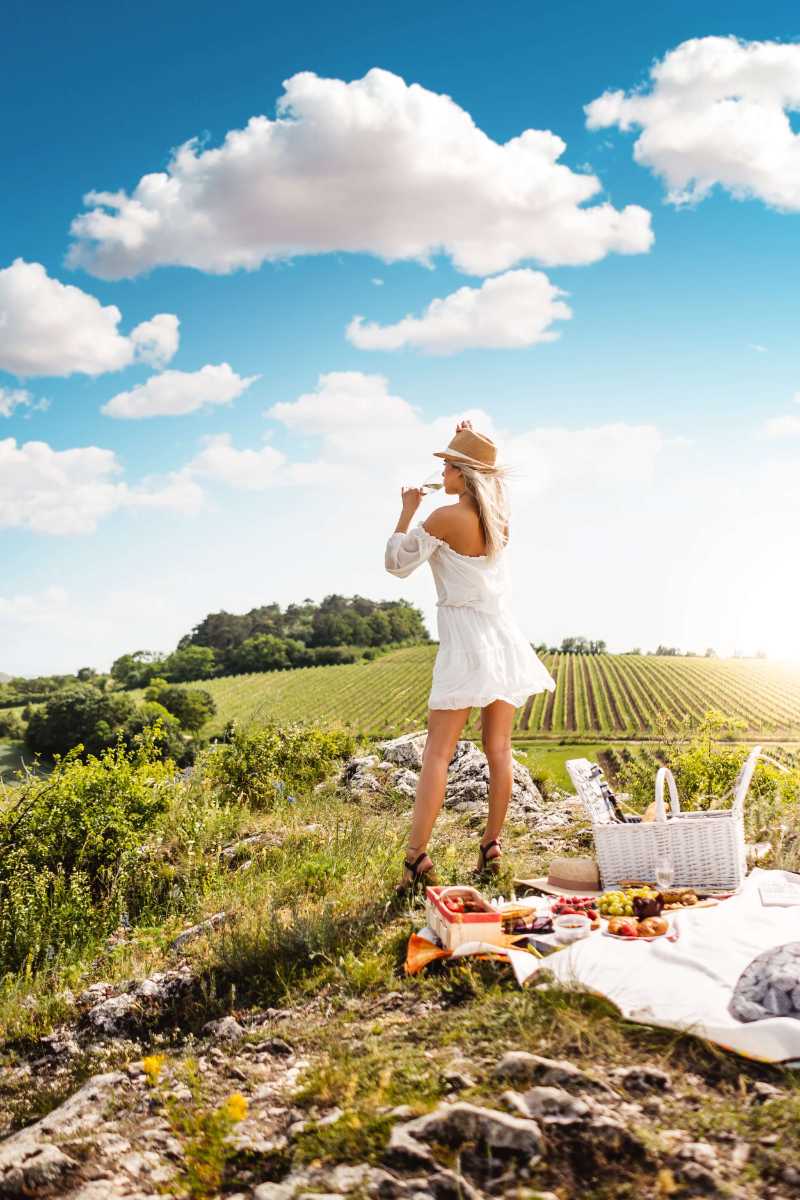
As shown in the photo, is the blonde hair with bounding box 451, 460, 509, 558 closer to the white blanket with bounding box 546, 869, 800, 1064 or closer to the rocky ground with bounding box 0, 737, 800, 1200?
the white blanket with bounding box 546, 869, 800, 1064

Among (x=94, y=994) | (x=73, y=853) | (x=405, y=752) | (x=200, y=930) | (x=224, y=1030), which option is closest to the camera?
(x=224, y=1030)

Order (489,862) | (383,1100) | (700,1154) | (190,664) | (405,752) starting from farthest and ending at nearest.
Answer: (190,664)
(405,752)
(489,862)
(383,1100)
(700,1154)

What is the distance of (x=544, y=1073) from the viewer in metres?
2.84

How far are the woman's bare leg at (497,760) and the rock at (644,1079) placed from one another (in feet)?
8.06

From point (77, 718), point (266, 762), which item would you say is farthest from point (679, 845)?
point (77, 718)

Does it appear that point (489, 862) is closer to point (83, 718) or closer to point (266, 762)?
point (266, 762)

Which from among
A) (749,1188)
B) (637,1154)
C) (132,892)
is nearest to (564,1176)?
(637,1154)

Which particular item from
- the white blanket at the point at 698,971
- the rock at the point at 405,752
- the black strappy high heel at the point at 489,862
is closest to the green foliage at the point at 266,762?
the rock at the point at 405,752

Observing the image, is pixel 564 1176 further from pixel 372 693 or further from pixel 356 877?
pixel 372 693

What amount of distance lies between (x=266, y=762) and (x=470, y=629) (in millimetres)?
4617

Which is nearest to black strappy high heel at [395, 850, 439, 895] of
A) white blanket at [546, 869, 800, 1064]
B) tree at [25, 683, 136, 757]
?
white blanket at [546, 869, 800, 1064]

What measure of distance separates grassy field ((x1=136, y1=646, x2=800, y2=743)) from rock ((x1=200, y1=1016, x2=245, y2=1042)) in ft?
139

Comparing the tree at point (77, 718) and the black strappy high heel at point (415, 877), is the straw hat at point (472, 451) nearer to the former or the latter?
the black strappy high heel at point (415, 877)

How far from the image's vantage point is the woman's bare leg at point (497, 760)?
5340 millimetres
